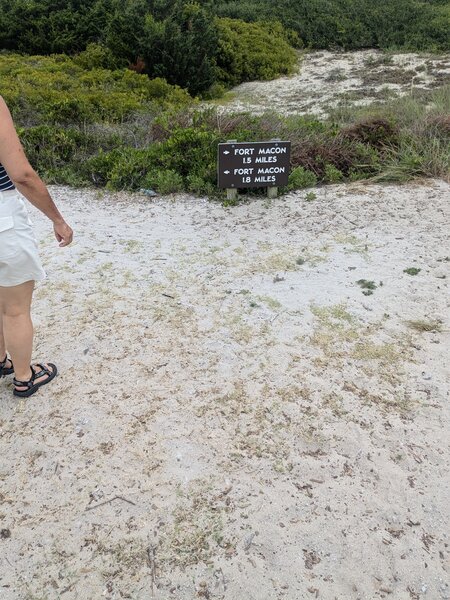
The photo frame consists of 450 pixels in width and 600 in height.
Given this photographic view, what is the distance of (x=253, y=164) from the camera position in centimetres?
545

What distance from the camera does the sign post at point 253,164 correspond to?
5.37 m

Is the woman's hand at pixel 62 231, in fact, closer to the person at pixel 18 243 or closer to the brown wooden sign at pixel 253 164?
the person at pixel 18 243

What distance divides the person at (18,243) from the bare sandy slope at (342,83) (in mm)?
7663

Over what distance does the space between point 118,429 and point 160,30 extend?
1110 cm

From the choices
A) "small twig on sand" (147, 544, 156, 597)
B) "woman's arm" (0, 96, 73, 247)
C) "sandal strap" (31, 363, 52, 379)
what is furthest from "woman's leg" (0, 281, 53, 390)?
"small twig on sand" (147, 544, 156, 597)

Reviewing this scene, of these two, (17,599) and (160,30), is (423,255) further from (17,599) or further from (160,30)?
(160,30)

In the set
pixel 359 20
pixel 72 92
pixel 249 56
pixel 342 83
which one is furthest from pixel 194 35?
pixel 359 20

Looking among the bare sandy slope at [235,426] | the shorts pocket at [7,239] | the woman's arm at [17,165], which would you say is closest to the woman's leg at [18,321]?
the shorts pocket at [7,239]

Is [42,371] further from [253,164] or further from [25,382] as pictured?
[253,164]

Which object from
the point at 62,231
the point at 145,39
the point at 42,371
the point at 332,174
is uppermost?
the point at 145,39

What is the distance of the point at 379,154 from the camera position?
646 cm

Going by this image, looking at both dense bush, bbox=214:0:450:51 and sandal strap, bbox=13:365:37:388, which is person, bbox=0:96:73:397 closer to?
sandal strap, bbox=13:365:37:388

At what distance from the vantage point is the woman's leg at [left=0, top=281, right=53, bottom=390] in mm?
2568

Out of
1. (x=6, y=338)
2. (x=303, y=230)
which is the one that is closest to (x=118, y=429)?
(x=6, y=338)
